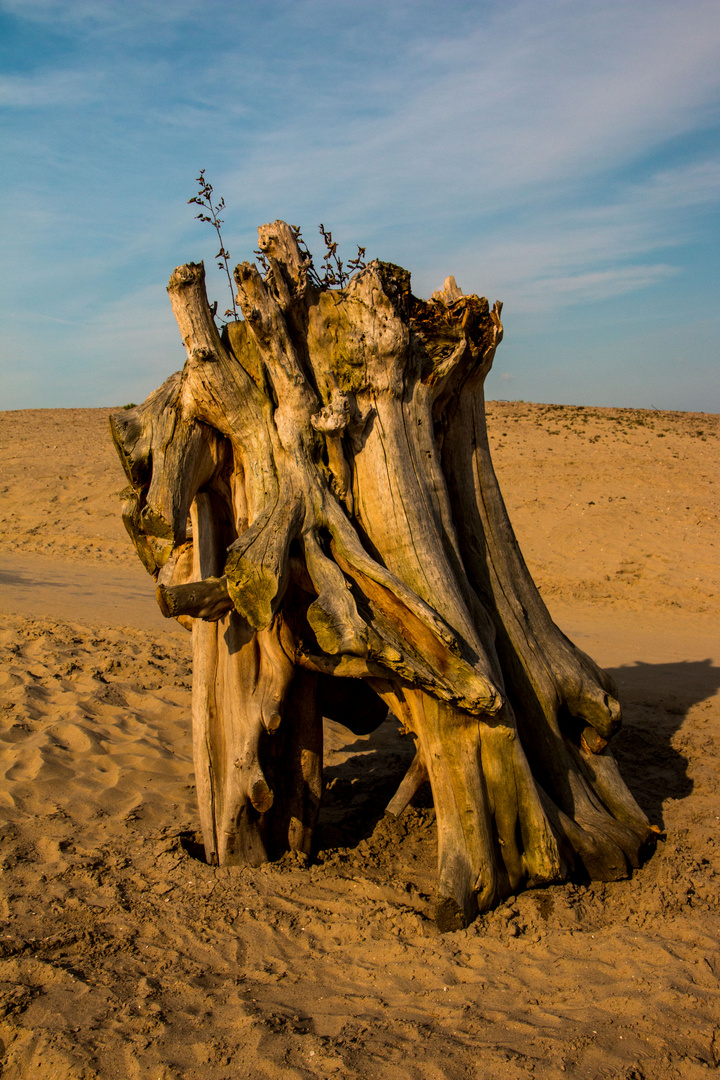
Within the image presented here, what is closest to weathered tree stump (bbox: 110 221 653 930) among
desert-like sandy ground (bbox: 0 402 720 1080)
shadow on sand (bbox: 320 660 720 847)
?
desert-like sandy ground (bbox: 0 402 720 1080)

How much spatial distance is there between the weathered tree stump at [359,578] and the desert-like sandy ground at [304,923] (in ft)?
0.92

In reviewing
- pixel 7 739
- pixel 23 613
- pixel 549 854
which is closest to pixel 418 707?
pixel 549 854

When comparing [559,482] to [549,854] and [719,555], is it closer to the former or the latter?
[719,555]

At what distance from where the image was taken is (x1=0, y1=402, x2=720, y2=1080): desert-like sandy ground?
2.62 metres

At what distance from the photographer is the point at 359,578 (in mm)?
3703

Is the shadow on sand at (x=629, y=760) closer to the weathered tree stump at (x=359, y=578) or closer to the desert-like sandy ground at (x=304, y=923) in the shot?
the desert-like sandy ground at (x=304, y=923)

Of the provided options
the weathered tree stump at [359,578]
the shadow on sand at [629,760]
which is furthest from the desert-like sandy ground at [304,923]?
the weathered tree stump at [359,578]

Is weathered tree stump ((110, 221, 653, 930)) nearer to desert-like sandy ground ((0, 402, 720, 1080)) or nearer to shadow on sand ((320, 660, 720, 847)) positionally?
desert-like sandy ground ((0, 402, 720, 1080))

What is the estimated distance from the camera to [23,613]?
7.96 meters

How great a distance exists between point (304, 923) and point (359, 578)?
1.60m

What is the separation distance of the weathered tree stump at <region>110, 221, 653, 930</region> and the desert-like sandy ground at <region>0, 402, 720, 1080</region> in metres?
0.28

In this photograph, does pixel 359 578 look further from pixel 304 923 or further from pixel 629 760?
pixel 629 760

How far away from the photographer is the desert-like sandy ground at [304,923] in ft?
8.61

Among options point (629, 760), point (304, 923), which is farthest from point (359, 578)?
point (629, 760)
